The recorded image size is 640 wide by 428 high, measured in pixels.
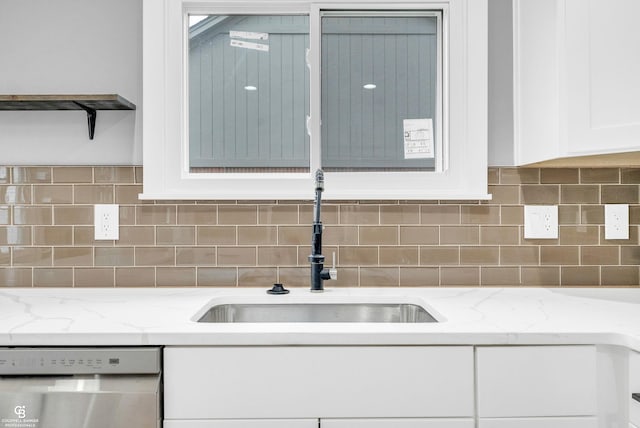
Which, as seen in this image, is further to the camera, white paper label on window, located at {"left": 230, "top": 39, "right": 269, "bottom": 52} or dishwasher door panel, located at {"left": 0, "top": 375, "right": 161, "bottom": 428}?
white paper label on window, located at {"left": 230, "top": 39, "right": 269, "bottom": 52}

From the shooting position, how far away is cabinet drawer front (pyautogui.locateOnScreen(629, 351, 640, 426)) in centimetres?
108

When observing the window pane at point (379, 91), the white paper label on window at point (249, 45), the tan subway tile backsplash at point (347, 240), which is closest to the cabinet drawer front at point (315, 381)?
the tan subway tile backsplash at point (347, 240)

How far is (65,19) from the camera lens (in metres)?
1.78

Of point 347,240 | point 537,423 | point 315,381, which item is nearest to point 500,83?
point 347,240

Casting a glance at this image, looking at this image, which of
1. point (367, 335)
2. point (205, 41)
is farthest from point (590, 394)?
point (205, 41)

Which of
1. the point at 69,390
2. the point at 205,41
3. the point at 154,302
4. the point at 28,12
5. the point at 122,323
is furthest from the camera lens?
the point at 205,41

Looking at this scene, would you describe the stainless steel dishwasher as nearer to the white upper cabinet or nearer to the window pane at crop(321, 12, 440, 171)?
the window pane at crop(321, 12, 440, 171)

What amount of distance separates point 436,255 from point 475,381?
0.69 m

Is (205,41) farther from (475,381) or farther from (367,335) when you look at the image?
(475,381)

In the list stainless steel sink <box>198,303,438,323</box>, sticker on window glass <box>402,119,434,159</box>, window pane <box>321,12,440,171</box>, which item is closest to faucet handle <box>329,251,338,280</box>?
stainless steel sink <box>198,303,438,323</box>

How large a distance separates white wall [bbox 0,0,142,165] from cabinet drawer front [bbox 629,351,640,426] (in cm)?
165

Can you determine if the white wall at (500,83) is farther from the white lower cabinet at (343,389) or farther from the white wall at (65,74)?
the white wall at (65,74)

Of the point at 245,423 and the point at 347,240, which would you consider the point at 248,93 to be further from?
the point at 245,423

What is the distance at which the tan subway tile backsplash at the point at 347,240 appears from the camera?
1.78 meters
